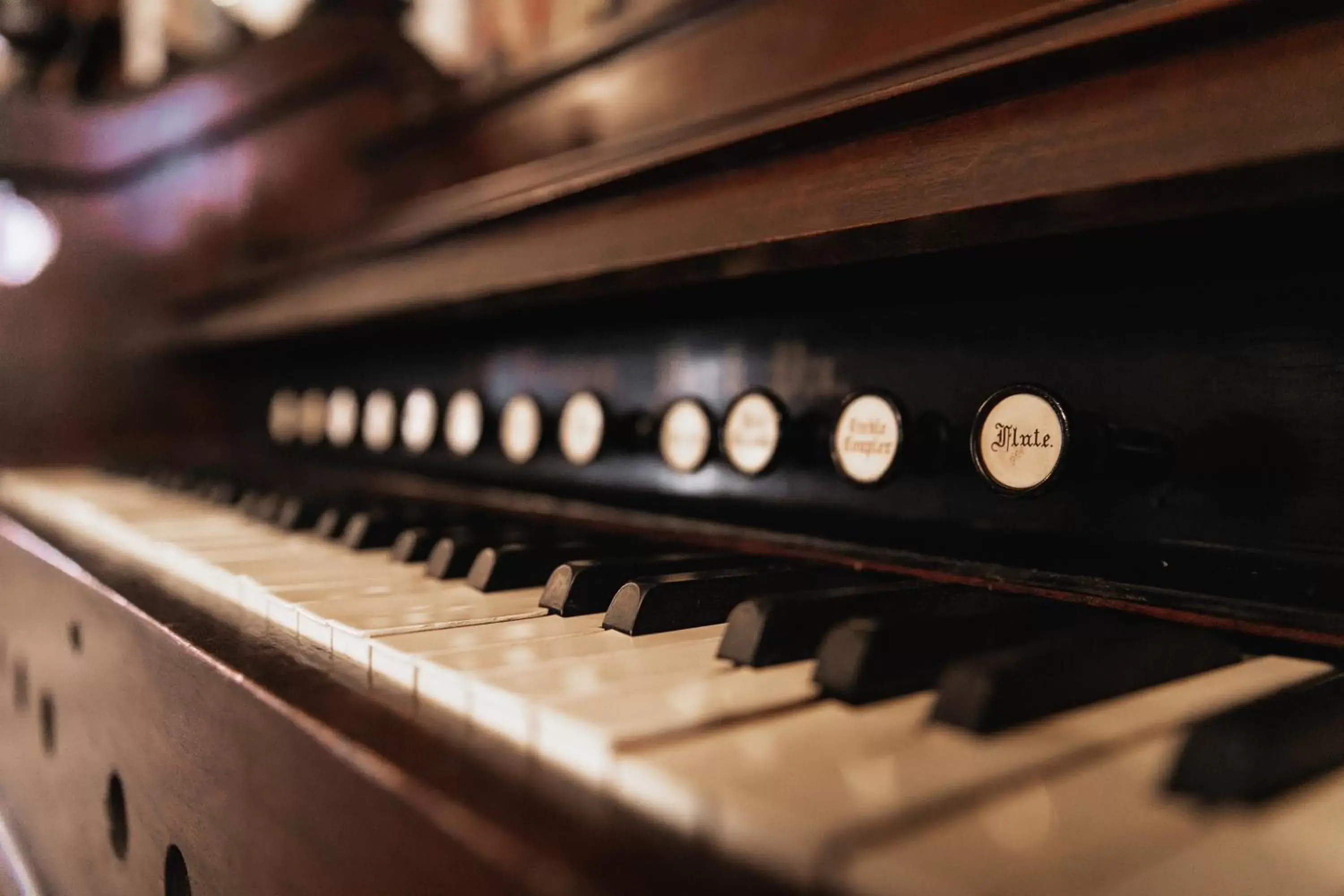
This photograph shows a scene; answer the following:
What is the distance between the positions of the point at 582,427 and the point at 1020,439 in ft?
2.06

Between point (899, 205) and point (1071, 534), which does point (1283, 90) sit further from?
point (1071, 534)

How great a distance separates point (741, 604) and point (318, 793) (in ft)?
0.94

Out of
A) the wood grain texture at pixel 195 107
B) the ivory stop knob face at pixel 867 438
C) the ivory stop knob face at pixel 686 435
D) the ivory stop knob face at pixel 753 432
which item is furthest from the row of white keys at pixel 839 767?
the wood grain texture at pixel 195 107

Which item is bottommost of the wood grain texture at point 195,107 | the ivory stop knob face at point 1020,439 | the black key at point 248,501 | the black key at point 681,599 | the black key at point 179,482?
the black key at point 681,599

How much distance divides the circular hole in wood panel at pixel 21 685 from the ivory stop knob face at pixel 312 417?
2.46ft

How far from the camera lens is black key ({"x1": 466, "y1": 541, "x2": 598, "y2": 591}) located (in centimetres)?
86

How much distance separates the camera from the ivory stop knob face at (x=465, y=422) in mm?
1423

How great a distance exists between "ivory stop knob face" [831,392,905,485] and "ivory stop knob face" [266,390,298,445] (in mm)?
1627

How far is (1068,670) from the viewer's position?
1.76ft

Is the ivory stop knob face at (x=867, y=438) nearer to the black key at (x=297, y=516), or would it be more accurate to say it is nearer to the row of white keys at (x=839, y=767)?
the row of white keys at (x=839, y=767)

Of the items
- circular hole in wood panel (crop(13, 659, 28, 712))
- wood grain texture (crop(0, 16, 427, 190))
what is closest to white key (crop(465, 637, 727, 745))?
circular hole in wood panel (crop(13, 659, 28, 712))

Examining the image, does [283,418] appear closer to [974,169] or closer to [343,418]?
[343,418]

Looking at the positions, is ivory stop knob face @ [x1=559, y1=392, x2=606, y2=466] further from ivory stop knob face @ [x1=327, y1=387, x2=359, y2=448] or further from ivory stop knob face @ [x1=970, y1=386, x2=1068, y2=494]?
ivory stop knob face @ [x1=327, y1=387, x2=359, y2=448]

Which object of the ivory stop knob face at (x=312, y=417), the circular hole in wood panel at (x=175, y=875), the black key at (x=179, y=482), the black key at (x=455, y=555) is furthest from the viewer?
the ivory stop knob face at (x=312, y=417)
